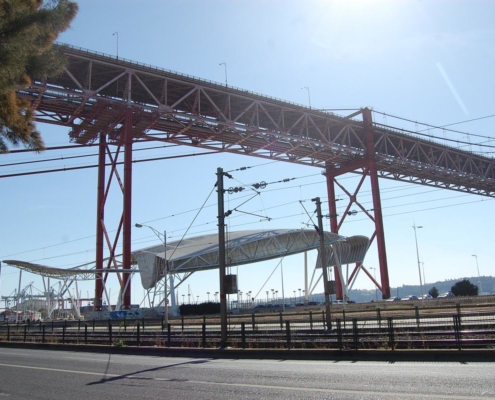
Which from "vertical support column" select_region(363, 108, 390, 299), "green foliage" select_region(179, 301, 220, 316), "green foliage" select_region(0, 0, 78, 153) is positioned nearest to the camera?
"green foliage" select_region(0, 0, 78, 153)

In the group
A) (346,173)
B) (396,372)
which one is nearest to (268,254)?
(346,173)

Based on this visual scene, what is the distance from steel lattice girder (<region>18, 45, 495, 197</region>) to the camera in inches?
1747

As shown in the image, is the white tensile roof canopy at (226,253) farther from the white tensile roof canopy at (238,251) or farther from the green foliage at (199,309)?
the green foliage at (199,309)

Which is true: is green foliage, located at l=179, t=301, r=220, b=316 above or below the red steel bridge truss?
below

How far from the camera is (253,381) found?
12.2 meters

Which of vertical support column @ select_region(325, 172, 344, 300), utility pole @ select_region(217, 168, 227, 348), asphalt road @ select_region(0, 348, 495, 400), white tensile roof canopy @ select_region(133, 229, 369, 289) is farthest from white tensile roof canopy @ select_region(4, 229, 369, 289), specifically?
asphalt road @ select_region(0, 348, 495, 400)

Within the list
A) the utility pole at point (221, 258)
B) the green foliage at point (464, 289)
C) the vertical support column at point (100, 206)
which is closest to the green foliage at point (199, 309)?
the vertical support column at point (100, 206)

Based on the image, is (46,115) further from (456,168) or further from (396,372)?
(456,168)

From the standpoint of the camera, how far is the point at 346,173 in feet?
219

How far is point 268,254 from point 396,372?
2320 inches

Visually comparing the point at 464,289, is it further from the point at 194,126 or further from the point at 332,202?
the point at 194,126

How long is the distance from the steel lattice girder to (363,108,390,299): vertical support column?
1.19 metres

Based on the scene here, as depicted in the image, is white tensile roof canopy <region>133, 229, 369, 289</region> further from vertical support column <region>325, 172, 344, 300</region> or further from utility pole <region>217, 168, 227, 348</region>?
utility pole <region>217, 168, 227, 348</region>

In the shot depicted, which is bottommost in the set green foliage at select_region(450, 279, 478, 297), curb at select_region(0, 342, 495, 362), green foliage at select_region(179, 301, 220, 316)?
curb at select_region(0, 342, 495, 362)
